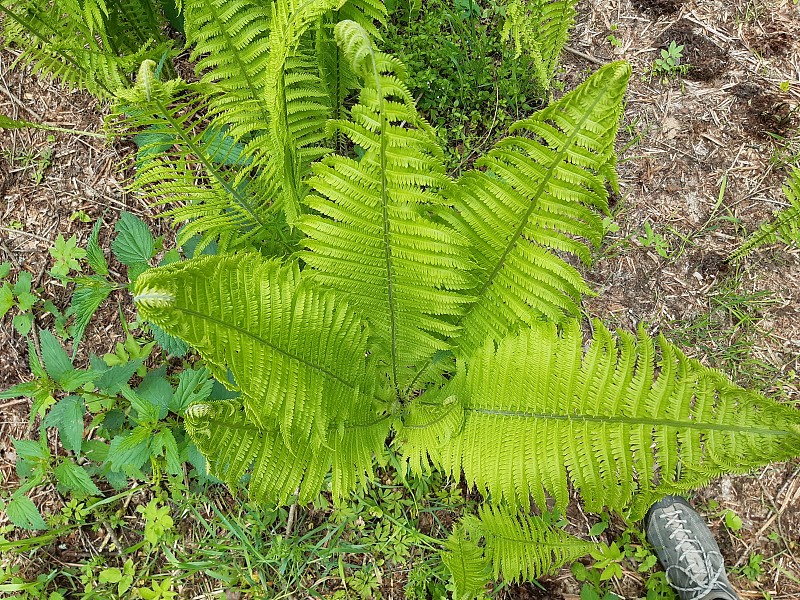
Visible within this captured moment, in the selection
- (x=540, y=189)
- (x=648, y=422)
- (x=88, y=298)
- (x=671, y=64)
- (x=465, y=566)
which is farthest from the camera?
(x=671, y=64)

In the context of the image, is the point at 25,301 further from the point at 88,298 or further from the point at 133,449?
the point at 133,449

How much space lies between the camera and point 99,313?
2.27m

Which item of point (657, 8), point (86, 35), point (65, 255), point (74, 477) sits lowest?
point (74, 477)

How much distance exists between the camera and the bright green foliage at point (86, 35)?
5.99 ft

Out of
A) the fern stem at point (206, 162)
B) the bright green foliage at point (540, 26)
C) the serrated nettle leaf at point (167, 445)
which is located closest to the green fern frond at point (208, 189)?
the fern stem at point (206, 162)

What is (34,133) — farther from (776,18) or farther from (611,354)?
(776,18)

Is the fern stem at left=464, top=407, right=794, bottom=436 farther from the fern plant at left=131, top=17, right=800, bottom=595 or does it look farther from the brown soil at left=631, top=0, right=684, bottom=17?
the brown soil at left=631, top=0, right=684, bottom=17

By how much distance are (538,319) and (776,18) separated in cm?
215

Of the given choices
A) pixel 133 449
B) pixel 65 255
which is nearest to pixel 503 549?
pixel 133 449

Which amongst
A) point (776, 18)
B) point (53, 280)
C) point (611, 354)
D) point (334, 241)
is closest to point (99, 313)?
point (53, 280)

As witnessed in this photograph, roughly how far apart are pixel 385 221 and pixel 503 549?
1108 millimetres

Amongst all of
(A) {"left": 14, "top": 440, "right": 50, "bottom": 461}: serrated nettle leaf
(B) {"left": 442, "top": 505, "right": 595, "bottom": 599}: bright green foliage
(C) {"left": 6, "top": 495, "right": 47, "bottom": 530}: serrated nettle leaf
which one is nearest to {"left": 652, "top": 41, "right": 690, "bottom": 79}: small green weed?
(B) {"left": 442, "top": 505, "right": 595, "bottom": 599}: bright green foliage

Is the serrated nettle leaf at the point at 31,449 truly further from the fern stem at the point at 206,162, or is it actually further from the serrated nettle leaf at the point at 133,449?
the fern stem at the point at 206,162

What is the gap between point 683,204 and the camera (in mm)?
2422
